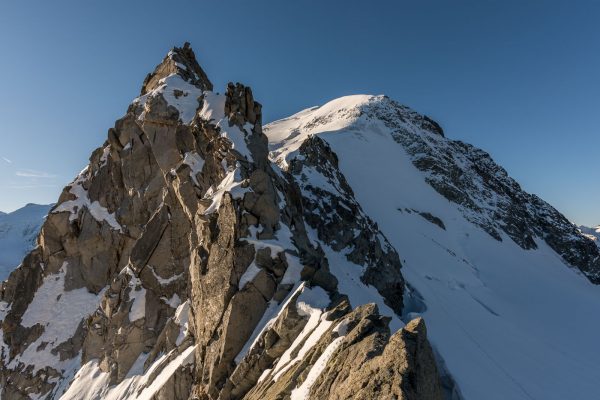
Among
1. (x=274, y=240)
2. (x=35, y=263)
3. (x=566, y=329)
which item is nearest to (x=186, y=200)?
(x=274, y=240)

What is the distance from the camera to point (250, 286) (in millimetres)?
17047

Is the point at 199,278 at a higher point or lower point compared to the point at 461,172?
lower

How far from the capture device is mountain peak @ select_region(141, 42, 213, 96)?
38.1 meters

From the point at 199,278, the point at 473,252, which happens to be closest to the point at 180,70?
the point at 199,278

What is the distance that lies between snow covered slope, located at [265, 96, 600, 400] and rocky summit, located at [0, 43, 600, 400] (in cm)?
35

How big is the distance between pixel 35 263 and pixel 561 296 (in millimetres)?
63415

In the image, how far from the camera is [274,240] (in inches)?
738

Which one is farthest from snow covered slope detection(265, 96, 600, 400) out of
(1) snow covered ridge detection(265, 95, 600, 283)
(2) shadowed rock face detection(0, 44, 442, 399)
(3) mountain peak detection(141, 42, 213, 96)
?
(3) mountain peak detection(141, 42, 213, 96)

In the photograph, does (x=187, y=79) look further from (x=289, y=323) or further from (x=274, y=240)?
(x=289, y=323)

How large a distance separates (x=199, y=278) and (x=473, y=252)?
4651 centimetres

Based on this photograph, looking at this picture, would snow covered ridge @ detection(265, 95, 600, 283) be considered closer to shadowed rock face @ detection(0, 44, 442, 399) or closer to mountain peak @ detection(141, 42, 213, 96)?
mountain peak @ detection(141, 42, 213, 96)

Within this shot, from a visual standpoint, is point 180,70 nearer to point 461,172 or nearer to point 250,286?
point 250,286

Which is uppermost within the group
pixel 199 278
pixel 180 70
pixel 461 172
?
pixel 461 172

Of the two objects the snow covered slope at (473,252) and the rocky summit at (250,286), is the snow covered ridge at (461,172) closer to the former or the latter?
the snow covered slope at (473,252)
